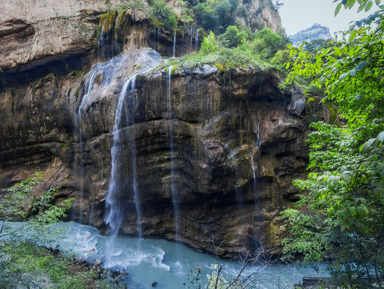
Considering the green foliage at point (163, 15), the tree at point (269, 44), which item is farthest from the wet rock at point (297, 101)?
the green foliage at point (163, 15)

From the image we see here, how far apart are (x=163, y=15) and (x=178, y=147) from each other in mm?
10691

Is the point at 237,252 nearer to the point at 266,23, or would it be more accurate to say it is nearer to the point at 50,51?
the point at 50,51

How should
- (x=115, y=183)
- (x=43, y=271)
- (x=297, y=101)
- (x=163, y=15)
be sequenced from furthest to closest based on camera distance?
1. (x=163, y=15)
2. (x=297, y=101)
3. (x=115, y=183)
4. (x=43, y=271)

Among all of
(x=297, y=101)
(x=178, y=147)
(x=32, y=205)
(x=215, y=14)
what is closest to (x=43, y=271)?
(x=32, y=205)

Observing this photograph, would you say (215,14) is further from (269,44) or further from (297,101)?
(297,101)

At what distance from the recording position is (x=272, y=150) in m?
12.7

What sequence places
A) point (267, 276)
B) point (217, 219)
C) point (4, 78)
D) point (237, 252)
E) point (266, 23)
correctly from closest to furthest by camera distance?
point (267, 276), point (237, 252), point (217, 219), point (4, 78), point (266, 23)

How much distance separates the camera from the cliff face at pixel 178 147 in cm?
1140

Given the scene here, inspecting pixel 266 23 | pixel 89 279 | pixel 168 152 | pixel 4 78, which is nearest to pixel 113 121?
pixel 168 152

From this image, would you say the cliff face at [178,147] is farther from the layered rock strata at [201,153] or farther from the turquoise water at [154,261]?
the turquoise water at [154,261]

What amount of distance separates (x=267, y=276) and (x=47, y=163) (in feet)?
49.5

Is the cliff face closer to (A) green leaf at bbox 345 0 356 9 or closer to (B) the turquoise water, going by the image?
(B) the turquoise water

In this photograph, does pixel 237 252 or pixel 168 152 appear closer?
pixel 237 252

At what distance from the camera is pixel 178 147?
1201 cm
